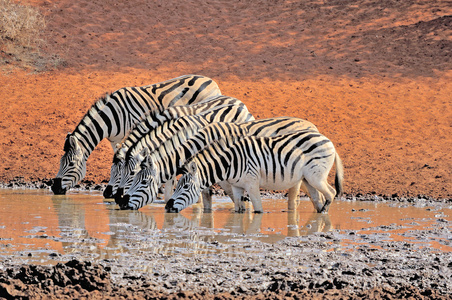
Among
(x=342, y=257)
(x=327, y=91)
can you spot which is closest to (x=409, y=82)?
(x=327, y=91)

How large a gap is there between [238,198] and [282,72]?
1282 centimetres

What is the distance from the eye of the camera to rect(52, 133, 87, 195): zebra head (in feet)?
40.3

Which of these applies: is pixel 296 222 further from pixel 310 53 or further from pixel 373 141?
pixel 310 53

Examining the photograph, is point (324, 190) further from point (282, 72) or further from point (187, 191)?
point (282, 72)

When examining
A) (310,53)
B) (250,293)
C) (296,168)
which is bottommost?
(250,293)

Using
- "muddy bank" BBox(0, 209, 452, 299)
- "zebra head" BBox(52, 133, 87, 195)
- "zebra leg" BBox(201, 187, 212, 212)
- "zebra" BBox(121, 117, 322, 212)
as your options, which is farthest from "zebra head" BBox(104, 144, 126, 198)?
"muddy bank" BBox(0, 209, 452, 299)

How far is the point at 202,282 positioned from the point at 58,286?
116 cm

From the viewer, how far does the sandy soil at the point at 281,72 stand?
617 inches

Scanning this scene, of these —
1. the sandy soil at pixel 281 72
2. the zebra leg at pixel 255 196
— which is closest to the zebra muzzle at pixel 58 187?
the sandy soil at pixel 281 72

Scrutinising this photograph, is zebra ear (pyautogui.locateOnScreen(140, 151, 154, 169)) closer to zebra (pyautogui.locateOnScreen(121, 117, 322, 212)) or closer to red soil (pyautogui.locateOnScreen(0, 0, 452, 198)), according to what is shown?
zebra (pyautogui.locateOnScreen(121, 117, 322, 212))

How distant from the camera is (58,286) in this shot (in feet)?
17.3

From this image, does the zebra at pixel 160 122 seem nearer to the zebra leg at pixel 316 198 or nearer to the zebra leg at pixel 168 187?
the zebra leg at pixel 168 187

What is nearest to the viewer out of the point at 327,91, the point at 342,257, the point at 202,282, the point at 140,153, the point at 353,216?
the point at 202,282

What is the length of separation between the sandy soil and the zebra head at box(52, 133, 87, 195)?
2045 millimetres
